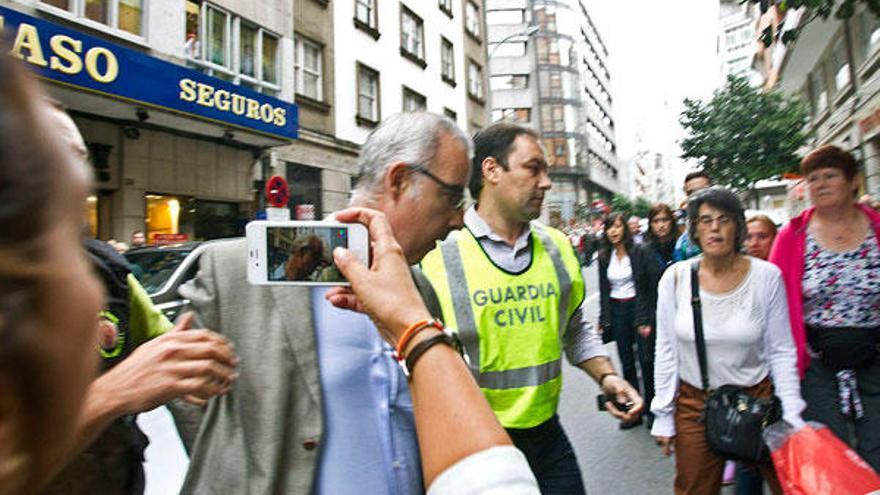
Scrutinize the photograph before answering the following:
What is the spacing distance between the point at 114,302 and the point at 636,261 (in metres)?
4.57

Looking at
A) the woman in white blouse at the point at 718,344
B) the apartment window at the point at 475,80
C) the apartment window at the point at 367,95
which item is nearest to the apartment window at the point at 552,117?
the apartment window at the point at 475,80

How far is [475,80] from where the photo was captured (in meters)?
25.2

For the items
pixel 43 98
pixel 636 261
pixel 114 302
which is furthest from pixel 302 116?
pixel 43 98

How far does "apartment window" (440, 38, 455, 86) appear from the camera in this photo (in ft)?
71.9

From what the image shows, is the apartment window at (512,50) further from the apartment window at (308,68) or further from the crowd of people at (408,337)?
the crowd of people at (408,337)

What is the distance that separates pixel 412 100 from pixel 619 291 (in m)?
15.3

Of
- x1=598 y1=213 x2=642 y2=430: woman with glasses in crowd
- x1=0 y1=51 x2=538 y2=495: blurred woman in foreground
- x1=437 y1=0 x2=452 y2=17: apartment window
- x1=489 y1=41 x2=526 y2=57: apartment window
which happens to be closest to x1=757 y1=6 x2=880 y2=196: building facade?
x1=598 y1=213 x2=642 y2=430: woman with glasses in crowd

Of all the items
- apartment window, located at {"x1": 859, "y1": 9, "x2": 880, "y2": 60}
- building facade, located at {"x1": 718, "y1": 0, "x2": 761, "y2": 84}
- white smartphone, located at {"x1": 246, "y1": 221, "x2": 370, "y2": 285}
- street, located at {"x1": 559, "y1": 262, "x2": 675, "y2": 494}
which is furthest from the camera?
building facade, located at {"x1": 718, "y1": 0, "x2": 761, "y2": 84}

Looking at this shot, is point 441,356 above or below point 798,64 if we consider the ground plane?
below

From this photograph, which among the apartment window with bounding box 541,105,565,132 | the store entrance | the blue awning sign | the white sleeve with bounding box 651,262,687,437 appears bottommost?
the white sleeve with bounding box 651,262,687,437

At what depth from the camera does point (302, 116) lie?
14664 mm

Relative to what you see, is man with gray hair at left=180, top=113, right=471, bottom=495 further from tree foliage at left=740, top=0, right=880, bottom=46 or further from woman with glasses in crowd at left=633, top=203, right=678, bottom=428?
woman with glasses in crowd at left=633, top=203, right=678, bottom=428

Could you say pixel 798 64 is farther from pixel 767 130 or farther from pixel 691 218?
pixel 691 218

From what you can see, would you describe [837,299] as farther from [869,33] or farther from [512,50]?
[512,50]
